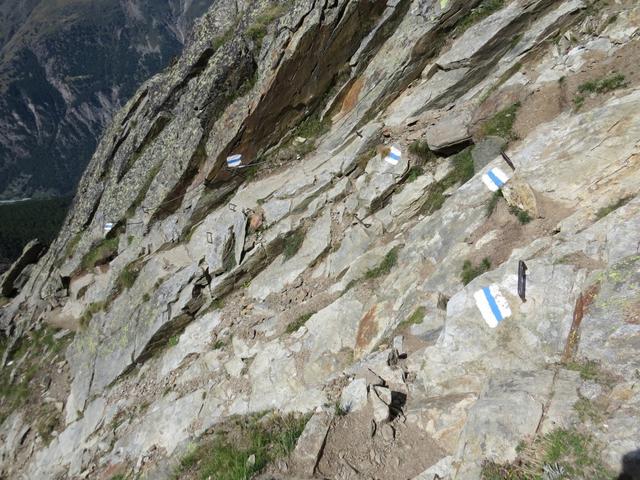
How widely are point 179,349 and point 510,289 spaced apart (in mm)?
13971

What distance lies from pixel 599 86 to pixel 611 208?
199 inches

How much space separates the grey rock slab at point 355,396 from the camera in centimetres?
837

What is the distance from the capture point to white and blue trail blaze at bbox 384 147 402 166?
1541 cm

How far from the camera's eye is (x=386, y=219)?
14.8m

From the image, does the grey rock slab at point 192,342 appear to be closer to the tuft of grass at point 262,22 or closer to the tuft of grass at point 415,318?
the tuft of grass at point 415,318

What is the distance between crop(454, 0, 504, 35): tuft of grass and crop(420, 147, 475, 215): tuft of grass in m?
6.76

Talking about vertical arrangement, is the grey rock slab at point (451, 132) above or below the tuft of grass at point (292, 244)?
above

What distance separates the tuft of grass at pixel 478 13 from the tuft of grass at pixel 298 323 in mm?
14033

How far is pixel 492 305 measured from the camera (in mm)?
8508

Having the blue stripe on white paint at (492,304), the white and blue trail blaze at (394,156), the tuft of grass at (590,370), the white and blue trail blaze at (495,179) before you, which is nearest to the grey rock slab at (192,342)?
the white and blue trail blaze at (394,156)

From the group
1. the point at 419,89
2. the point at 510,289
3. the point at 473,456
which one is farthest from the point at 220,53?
the point at 473,456

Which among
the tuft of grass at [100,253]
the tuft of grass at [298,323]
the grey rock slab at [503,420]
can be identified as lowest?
the tuft of grass at [298,323]

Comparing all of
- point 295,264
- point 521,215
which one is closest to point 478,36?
point 521,215

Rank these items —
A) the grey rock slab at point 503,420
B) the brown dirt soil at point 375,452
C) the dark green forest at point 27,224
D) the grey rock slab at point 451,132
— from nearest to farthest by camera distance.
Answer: the grey rock slab at point 503,420 < the brown dirt soil at point 375,452 < the grey rock slab at point 451,132 < the dark green forest at point 27,224
